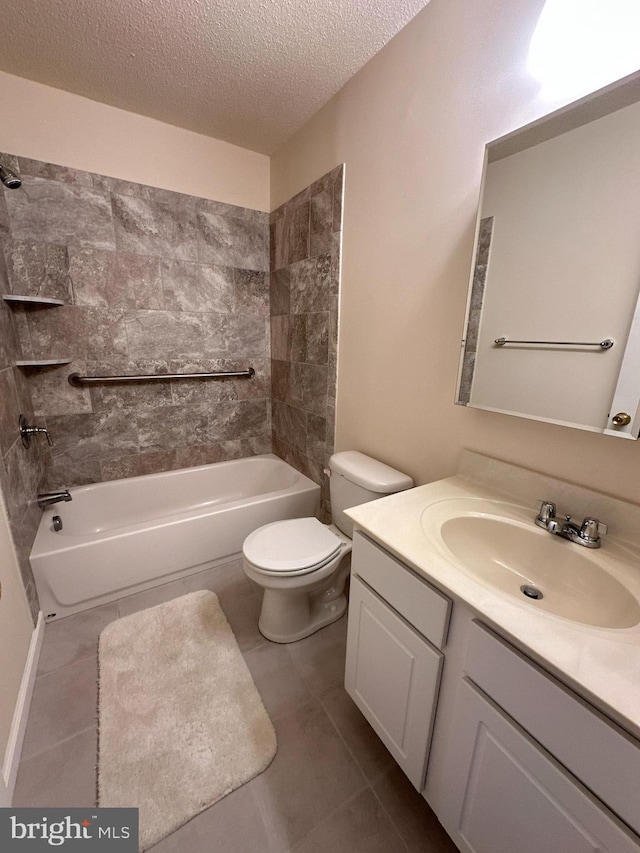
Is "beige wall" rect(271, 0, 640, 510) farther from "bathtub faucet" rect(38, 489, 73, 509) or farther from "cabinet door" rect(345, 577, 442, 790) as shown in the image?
"bathtub faucet" rect(38, 489, 73, 509)

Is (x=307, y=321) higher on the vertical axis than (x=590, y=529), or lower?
higher

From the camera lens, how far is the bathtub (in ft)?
5.34

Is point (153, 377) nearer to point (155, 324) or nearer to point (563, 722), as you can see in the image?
point (155, 324)

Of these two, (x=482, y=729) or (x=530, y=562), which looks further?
(x=530, y=562)

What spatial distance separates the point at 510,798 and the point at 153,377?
2.33m

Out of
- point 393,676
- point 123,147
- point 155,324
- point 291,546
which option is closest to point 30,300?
point 155,324

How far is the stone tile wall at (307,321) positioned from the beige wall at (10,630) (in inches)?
58.0

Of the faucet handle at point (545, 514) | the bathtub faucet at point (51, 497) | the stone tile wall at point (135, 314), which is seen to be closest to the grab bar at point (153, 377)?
the stone tile wall at point (135, 314)

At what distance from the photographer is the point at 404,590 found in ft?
2.81

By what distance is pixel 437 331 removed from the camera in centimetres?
131

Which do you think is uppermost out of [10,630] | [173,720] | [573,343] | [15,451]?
[573,343]

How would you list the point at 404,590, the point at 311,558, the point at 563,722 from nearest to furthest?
the point at 563,722 → the point at 404,590 → the point at 311,558

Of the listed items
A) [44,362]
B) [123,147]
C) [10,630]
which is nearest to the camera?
[10,630]

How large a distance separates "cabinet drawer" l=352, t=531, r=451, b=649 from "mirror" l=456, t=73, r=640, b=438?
0.60 meters
